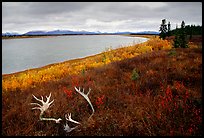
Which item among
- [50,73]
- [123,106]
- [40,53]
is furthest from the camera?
[40,53]

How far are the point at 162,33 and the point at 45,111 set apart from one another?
3597 centimetres

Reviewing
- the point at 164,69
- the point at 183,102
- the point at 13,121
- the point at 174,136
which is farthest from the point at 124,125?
the point at 164,69

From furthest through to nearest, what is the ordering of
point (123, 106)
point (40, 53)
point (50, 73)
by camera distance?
point (40, 53)
point (50, 73)
point (123, 106)

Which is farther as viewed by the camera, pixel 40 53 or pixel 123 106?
pixel 40 53

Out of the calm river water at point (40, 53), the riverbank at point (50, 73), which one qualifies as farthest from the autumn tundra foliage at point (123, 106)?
the calm river water at point (40, 53)

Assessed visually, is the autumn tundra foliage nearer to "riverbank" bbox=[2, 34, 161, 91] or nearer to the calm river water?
"riverbank" bbox=[2, 34, 161, 91]

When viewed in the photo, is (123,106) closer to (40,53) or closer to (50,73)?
(50,73)

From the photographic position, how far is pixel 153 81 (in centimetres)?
859

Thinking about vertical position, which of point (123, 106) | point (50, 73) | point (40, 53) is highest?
point (123, 106)

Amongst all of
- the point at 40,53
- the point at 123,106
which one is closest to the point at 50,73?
the point at 123,106

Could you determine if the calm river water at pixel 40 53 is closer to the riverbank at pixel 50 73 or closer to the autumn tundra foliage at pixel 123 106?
the riverbank at pixel 50 73

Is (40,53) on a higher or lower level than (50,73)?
lower

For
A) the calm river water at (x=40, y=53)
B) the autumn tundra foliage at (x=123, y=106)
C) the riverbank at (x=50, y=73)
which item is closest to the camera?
the autumn tundra foliage at (x=123, y=106)

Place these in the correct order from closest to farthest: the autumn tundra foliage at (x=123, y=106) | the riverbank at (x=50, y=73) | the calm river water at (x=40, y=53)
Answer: the autumn tundra foliage at (x=123, y=106)
the riverbank at (x=50, y=73)
the calm river water at (x=40, y=53)
